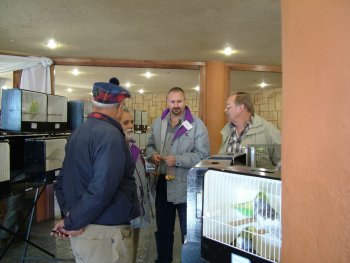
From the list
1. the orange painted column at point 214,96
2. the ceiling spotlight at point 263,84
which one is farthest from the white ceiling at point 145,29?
the ceiling spotlight at point 263,84

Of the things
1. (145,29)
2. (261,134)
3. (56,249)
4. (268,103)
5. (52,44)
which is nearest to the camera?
(261,134)

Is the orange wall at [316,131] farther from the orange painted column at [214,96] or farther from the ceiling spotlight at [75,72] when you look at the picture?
the ceiling spotlight at [75,72]

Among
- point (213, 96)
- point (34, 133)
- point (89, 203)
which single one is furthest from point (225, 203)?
point (213, 96)

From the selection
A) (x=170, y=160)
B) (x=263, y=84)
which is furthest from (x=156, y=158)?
(x=263, y=84)

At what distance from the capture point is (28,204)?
10.7 ft

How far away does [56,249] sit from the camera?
2.78m

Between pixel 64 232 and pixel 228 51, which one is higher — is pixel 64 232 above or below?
below

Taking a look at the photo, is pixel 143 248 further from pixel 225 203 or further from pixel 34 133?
pixel 225 203

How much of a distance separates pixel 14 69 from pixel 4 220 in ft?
6.50

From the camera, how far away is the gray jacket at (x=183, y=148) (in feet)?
6.55

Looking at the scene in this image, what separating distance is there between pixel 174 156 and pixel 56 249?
5.25 feet

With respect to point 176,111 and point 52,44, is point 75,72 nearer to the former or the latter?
point 52,44

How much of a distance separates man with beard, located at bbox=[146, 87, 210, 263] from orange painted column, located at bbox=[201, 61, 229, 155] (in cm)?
226

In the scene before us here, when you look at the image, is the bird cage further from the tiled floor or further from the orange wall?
the orange wall
